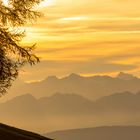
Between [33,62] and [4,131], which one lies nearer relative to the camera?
[4,131]

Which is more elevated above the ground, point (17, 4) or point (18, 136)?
point (17, 4)

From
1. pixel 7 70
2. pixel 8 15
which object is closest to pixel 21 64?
pixel 7 70

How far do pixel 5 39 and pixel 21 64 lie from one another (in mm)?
2436

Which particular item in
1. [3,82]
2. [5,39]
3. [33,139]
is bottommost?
[33,139]

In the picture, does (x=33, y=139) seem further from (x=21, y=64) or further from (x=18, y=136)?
(x=21, y=64)

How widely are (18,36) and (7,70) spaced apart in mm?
2921

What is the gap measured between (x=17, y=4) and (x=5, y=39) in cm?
305

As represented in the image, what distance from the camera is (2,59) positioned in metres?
44.9

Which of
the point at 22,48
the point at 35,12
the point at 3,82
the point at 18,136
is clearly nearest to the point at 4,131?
the point at 18,136

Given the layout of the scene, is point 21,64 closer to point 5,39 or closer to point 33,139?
point 5,39

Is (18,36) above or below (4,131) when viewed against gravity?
above

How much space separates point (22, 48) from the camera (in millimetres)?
46656

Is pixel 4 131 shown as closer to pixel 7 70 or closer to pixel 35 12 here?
pixel 7 70

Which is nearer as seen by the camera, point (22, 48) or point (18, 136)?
point (18, 136)
